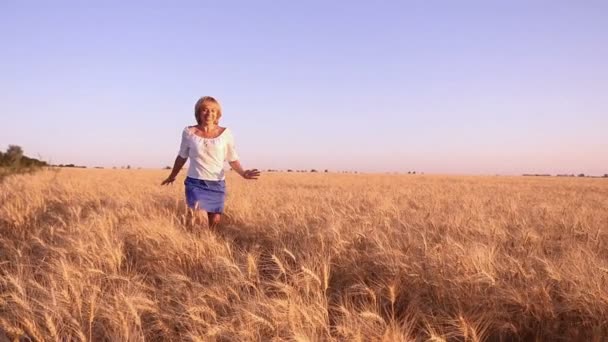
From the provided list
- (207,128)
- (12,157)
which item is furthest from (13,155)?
(207,128)

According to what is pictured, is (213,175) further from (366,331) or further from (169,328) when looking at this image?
(366,331)

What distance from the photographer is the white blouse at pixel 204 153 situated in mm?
4586

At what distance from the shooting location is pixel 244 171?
4.84 metres

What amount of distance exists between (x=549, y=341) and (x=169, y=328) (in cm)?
181

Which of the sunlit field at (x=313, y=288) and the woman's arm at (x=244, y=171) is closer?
the sunlit field at (x=313, y=288)

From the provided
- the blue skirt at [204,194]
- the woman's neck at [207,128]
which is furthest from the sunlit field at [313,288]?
the woman's neck at [207,128]

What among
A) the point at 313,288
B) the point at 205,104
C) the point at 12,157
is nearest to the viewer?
the point at 313,288

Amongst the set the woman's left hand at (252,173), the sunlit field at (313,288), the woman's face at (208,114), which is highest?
the woman's face at (208,114)

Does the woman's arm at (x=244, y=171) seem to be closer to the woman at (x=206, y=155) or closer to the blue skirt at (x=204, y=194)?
the woman at (x=206, y=155)

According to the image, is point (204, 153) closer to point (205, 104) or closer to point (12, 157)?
point (205, 104)

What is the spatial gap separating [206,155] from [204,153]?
0.03 meters

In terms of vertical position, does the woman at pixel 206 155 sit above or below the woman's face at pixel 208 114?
below

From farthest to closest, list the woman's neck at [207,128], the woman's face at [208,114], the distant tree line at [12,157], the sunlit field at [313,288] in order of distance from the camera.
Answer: the distant tree line at [12,157], the woman's neck at [207,128], the woman's face at [208,114], the sunlit field at [313,288]

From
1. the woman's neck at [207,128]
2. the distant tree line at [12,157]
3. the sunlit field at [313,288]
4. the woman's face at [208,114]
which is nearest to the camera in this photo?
the sunlit field at [313,288]
